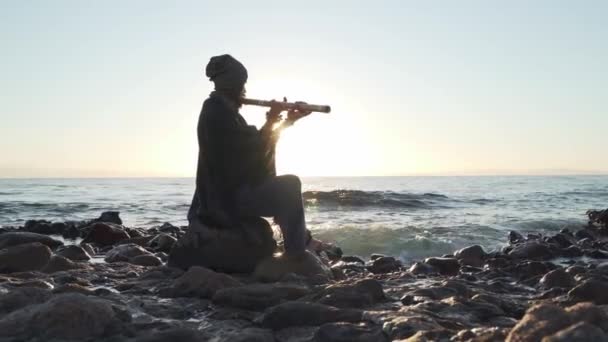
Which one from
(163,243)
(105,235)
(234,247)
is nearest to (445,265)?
(234,247)

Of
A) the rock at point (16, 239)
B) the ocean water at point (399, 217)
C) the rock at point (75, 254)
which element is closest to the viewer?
the rock at point (75, 254)

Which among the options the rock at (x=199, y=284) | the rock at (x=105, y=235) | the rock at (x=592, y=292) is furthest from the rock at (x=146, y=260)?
the rock at (x=592, y=292)

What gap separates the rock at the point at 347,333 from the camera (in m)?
3.15

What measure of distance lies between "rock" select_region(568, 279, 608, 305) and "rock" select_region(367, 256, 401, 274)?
291 centimetres

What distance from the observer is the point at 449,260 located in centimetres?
705

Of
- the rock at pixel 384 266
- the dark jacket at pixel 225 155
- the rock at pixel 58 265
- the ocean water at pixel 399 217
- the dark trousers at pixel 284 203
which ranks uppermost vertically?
the dark jacket at pixel 225 155

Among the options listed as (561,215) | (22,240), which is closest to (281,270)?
(22,240)

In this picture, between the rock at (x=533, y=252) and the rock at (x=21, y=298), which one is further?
the rock at (x=533, y=252)

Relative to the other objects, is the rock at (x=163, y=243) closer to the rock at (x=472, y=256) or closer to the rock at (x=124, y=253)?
the rock at (x=124, y=253)

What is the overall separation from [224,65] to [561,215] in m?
15.0

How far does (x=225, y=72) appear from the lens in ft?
19.2

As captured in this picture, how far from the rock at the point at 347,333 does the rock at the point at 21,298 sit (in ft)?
6.98

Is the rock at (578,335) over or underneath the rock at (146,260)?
over

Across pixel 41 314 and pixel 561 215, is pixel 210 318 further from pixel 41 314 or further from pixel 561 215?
pixel 561 215
